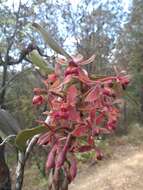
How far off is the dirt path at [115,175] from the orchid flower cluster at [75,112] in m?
6.71

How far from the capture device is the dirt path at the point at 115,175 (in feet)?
25.2

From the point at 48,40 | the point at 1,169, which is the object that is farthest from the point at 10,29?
the point at 48,40

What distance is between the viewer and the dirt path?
25.2 ft

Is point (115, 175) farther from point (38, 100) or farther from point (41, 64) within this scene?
point (38, 100)

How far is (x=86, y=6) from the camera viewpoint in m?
12.4

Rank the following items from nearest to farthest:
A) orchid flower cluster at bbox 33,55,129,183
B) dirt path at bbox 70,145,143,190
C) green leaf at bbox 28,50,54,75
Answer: orchid flower cluster at bbox 33,55,129,183, green leaf at bbox 28,50,54,75, dirt path at bbox 70,145,143,190

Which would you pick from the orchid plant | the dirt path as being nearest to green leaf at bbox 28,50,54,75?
the orchid plant

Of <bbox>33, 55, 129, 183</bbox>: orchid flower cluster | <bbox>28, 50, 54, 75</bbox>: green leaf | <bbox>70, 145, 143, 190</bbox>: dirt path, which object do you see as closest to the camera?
<bbox>33, 55, 129, 183</bbox>: orchid flower cluster

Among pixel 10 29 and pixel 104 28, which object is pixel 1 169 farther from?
pixel 104 28

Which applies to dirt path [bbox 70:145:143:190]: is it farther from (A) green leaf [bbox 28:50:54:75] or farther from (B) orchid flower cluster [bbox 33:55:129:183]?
(B) orchid flower cluster [bbox 33:55:129:183]

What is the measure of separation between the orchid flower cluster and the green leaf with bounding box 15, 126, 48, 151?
0.02 meters

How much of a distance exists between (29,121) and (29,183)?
1.44m

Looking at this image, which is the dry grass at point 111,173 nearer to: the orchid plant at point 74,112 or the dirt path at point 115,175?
the dirt path at point 115,175

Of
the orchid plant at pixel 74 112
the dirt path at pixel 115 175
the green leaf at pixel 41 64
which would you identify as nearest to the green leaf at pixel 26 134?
the orchid plant at pixel 74 112
